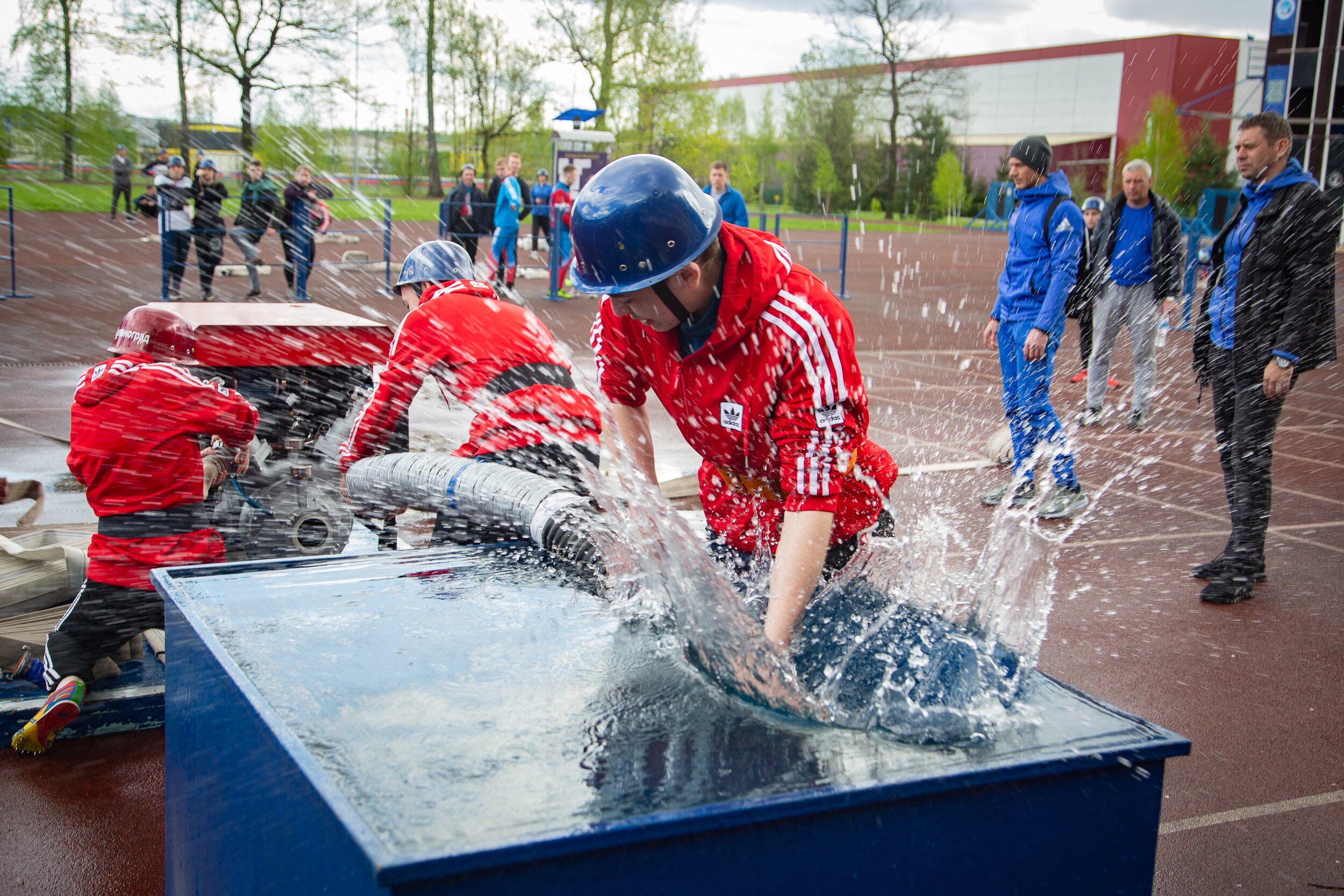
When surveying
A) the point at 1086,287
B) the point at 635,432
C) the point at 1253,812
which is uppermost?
the point at 1086,287

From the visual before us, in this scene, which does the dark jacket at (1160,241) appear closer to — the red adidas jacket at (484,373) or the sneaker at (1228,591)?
the sneaker at (1228,591)

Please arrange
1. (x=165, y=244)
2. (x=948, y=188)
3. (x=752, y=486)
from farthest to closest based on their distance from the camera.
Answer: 1. (x=948, y=188)
2. (x=165, y=244)
3. (x=752, y=486)

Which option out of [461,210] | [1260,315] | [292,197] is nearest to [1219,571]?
[1260,315]

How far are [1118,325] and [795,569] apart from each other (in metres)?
7.63

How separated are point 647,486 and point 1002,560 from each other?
7.99 ft

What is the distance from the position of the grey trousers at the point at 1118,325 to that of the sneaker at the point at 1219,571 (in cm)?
368

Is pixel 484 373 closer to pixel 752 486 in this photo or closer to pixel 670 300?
pixel 752 486

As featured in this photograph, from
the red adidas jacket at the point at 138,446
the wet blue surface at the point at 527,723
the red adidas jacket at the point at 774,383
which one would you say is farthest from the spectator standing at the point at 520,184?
the wet blue surface at the point at 527,723

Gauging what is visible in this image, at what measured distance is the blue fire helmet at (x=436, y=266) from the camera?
4.04 metres

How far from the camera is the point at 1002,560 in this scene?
456 centimetres

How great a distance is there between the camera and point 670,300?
2.32m

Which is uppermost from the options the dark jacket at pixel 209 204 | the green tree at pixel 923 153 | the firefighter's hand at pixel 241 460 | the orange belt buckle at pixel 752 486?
the green tree at pixel 923 153

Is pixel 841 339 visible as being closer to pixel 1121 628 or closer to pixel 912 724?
pixel 912 724

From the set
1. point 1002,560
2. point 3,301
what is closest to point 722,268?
point 1002,560
